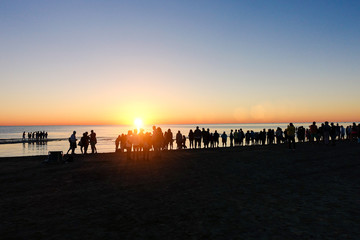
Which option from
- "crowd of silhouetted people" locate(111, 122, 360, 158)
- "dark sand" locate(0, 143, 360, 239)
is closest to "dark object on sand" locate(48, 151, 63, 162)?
"crowd of silhouetted people" locate(111, 122, 360, 158)

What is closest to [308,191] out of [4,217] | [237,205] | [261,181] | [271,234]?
[261,181]

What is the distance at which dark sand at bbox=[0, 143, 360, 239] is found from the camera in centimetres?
552

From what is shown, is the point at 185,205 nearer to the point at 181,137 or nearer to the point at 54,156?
the point at 54,156

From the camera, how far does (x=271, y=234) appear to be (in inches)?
208

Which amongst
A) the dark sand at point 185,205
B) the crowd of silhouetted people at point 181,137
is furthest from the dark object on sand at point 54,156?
the dark sand at point 185,205

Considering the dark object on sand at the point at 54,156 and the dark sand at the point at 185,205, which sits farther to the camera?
the dark object on sand at the point at 54,156

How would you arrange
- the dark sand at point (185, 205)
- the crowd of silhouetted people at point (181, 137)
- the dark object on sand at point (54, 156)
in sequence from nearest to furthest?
the dark sand at point (185, 205) → the dark object on sand at point (54, 156) → the crowd of silhouetted people at point (181, 137)

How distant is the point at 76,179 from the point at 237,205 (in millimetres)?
7238

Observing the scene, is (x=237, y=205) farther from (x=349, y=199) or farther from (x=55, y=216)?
(x=55, y=216)

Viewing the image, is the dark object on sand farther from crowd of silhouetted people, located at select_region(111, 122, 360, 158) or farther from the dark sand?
the dark sand

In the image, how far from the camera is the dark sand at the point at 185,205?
552 cm

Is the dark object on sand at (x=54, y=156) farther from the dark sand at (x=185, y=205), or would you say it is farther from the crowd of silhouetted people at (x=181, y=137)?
the dark sand at (x=185, y=205)

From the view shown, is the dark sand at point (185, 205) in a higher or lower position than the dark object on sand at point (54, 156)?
lower

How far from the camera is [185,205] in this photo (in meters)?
7.39
